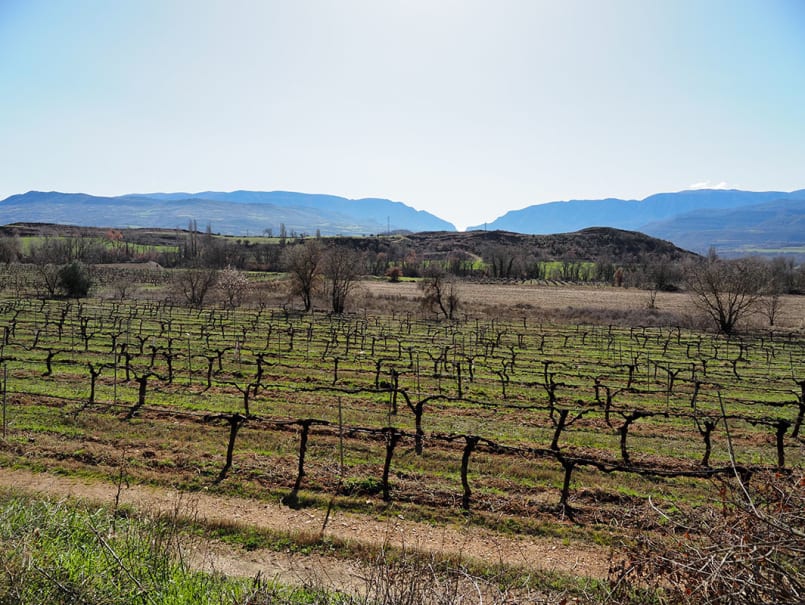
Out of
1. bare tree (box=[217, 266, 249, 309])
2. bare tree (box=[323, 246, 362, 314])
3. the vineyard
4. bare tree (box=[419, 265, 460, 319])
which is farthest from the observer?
bare tree (box=[217, 266, 249, 309])

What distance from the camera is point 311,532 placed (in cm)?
879

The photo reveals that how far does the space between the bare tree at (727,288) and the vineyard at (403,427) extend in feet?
55.6

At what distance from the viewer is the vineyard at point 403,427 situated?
10594 mm

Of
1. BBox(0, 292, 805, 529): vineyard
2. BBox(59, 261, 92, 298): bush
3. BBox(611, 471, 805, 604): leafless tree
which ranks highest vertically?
BBox(611, 471, 805, 604): leafless tree

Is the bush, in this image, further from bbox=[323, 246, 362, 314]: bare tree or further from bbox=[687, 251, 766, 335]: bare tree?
bbox=[687, 251, 766, 335]: bare tree

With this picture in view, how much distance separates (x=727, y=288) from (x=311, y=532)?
50347 mm

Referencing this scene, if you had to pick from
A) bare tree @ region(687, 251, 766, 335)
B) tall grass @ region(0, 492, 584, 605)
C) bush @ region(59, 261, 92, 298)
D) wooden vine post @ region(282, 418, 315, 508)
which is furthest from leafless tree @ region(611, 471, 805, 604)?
bush @ region(59, 261, 92, 298)

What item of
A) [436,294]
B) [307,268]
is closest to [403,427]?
[436,294]

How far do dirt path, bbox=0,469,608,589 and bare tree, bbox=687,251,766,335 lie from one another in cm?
4568

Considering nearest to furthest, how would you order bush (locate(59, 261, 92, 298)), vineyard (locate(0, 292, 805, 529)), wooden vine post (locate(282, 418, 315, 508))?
wooden vine post (locate(282, 418, 315, 508)), vineyard (locate(0, 292, 805, 529)), bush (locate(59, 261, 92, 298))

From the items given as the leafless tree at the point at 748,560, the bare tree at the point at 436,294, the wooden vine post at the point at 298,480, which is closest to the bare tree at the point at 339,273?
the bare tree at the point at 436,294

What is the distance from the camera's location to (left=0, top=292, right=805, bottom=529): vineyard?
10594 mm

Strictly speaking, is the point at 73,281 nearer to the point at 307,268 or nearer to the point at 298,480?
the point at 307,268

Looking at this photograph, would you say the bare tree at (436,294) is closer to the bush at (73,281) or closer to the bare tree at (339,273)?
the bare tree at (339,273)
